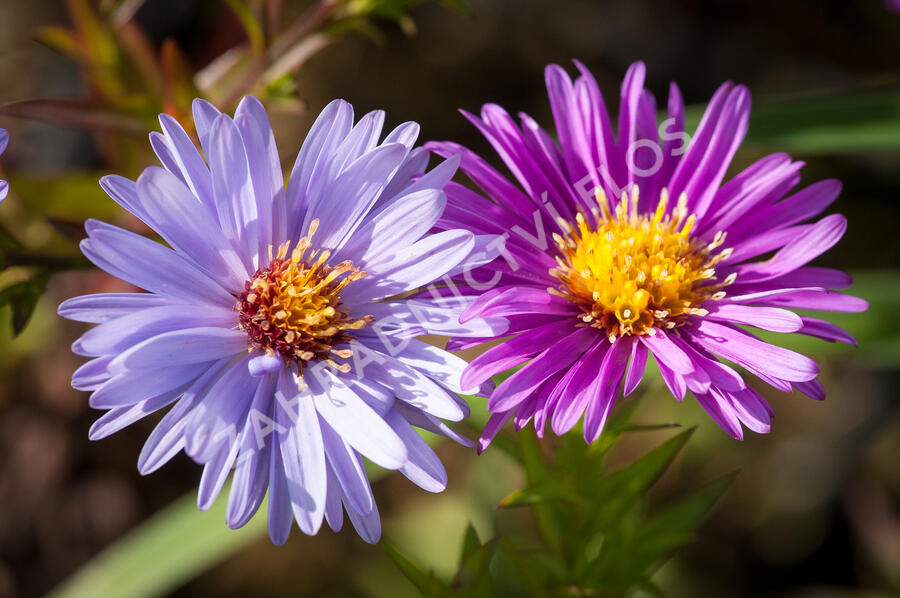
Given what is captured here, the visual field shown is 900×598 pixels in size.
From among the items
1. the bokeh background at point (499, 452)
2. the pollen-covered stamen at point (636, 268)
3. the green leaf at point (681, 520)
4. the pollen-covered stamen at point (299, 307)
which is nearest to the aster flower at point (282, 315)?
the pollen-covered stamen at point (299, 307)

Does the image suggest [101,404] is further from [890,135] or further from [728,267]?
[890,135]

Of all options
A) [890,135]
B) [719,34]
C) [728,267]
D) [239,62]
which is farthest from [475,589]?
[719,34]

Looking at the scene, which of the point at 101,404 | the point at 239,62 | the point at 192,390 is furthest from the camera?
the point at 239,62

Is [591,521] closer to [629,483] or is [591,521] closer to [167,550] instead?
[629,483]

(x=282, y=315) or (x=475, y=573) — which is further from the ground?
(x=282, y=315)

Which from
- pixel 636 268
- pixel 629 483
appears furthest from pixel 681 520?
pixel 636 268
